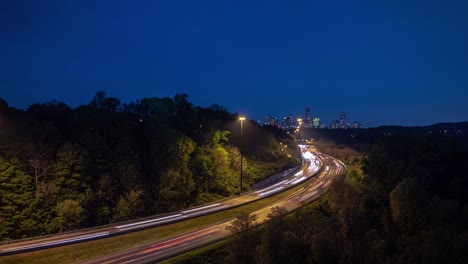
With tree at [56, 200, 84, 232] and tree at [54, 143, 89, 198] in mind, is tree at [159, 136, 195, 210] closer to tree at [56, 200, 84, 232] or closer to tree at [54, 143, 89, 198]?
tree at [54, 143, 89, 198]

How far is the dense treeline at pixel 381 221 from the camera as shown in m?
24.3

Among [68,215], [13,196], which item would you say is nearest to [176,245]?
[68,215]

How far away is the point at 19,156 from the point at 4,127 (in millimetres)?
3600

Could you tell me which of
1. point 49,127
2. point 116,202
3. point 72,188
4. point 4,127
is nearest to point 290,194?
point 116,202

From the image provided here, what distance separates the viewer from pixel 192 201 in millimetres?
39219

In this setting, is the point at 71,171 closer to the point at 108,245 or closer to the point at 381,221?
the point at 108,245

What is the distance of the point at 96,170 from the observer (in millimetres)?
32781

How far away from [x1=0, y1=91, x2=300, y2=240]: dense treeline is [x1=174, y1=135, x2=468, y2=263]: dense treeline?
13.0m

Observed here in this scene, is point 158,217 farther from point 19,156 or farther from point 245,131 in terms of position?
point 245,131

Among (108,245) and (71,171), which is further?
(71,171)

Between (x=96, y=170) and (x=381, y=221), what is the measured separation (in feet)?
108

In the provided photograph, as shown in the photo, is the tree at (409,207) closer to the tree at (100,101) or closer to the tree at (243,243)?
the tree at (243,243)

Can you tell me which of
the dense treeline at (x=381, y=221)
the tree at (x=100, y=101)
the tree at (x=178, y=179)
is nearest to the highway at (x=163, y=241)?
the dense treeline at (x=381, y=221)

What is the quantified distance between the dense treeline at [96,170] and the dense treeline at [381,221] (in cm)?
1303
